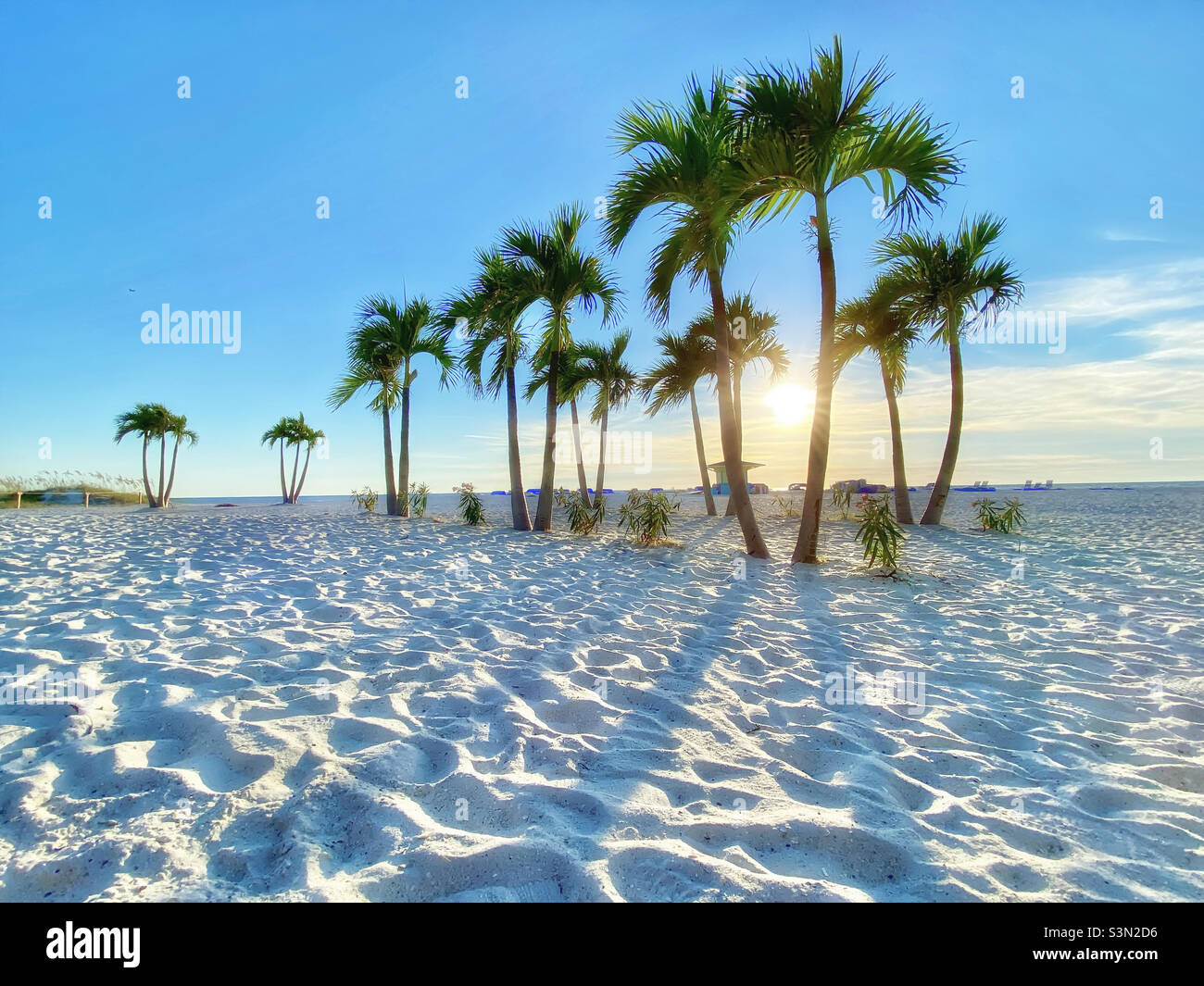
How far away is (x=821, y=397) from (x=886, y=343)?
24.6ft

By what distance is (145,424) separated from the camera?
2586 cm

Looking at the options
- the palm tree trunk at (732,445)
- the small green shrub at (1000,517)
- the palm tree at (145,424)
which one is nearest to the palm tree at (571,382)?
the palm tree trunk at (732,445)

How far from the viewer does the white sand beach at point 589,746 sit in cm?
170

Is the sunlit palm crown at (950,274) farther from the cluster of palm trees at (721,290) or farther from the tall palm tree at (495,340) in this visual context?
the tall palm tree at (495,340)

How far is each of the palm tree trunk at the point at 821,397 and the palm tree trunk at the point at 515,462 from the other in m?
6.83

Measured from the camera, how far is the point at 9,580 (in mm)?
5527

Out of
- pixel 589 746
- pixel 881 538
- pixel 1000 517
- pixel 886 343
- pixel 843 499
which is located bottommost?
pixel 589 746

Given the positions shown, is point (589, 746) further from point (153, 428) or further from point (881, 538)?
point (153, 428)

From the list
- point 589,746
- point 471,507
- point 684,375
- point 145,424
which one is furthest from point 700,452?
point 145,424

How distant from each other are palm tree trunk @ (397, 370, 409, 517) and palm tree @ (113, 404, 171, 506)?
18621mm
